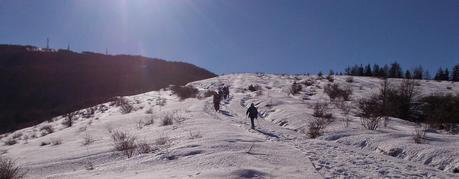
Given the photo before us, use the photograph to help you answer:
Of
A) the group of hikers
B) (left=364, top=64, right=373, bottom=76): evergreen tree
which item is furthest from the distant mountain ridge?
the group of hikers

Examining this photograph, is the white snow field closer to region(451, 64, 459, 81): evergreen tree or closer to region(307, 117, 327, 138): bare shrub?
region(307, 117, 327, 138): bare shrub

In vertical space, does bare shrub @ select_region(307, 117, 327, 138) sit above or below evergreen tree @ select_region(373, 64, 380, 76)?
below

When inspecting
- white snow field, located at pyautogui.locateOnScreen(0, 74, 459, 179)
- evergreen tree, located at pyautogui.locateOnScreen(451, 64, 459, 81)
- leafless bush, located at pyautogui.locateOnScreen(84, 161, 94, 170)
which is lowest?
leafless bush, located at pyautogui.locateOnScreen(84, 161, 94, 170)

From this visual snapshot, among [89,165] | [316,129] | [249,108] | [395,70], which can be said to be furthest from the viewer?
[395,70]

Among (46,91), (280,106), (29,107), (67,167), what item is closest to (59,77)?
(46,91)

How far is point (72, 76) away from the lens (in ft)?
284

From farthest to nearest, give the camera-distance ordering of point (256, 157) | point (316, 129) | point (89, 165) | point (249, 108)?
point (249, 108) → point (316, 129) → point (89, 165) → point (256, 157)

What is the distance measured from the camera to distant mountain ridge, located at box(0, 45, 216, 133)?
7819 cm

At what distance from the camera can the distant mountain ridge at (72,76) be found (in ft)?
257

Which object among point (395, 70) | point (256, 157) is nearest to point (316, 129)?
point (256, 157)

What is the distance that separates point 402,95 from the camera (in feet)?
88.7

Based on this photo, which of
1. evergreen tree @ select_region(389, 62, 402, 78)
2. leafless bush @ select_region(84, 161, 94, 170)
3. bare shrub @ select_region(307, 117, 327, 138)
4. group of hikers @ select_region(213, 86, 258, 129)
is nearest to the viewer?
leafless bush @ select_region(84, 161, 94, 170)

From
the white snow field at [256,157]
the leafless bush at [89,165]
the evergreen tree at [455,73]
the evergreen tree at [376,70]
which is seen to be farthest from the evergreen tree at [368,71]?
the leafless bush at [89,165]

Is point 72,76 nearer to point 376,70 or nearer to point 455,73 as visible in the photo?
point 376,70
